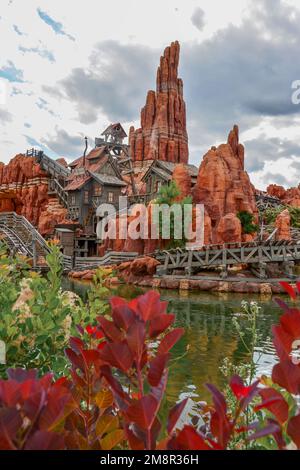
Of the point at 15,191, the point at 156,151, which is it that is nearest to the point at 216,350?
the point at 15,191

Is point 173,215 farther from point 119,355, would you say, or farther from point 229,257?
point 119,355

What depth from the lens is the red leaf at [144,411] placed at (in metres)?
0.99

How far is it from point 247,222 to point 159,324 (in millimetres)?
34849

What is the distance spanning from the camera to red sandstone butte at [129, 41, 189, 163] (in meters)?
74.6

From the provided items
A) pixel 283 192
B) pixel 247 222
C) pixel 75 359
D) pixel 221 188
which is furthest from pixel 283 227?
pixel 283 192

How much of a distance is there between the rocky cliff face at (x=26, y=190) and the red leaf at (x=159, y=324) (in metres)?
46.5

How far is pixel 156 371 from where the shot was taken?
1.15 meters

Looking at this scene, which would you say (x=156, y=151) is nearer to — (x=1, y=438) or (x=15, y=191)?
(x=15, y=191)

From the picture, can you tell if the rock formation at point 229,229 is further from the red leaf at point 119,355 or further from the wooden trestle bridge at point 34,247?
the red leaf at point 119,355

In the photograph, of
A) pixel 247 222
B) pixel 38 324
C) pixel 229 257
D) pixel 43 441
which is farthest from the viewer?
pixel 247 222

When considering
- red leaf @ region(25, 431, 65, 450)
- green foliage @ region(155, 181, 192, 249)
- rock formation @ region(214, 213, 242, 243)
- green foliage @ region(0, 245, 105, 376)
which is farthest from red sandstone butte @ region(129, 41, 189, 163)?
red leaf @ region(25, 431, 65, 450)

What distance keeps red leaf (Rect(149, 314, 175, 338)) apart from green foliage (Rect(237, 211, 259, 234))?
3460 cm

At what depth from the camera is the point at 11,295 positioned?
3424mm

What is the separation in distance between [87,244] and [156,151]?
38.1m
